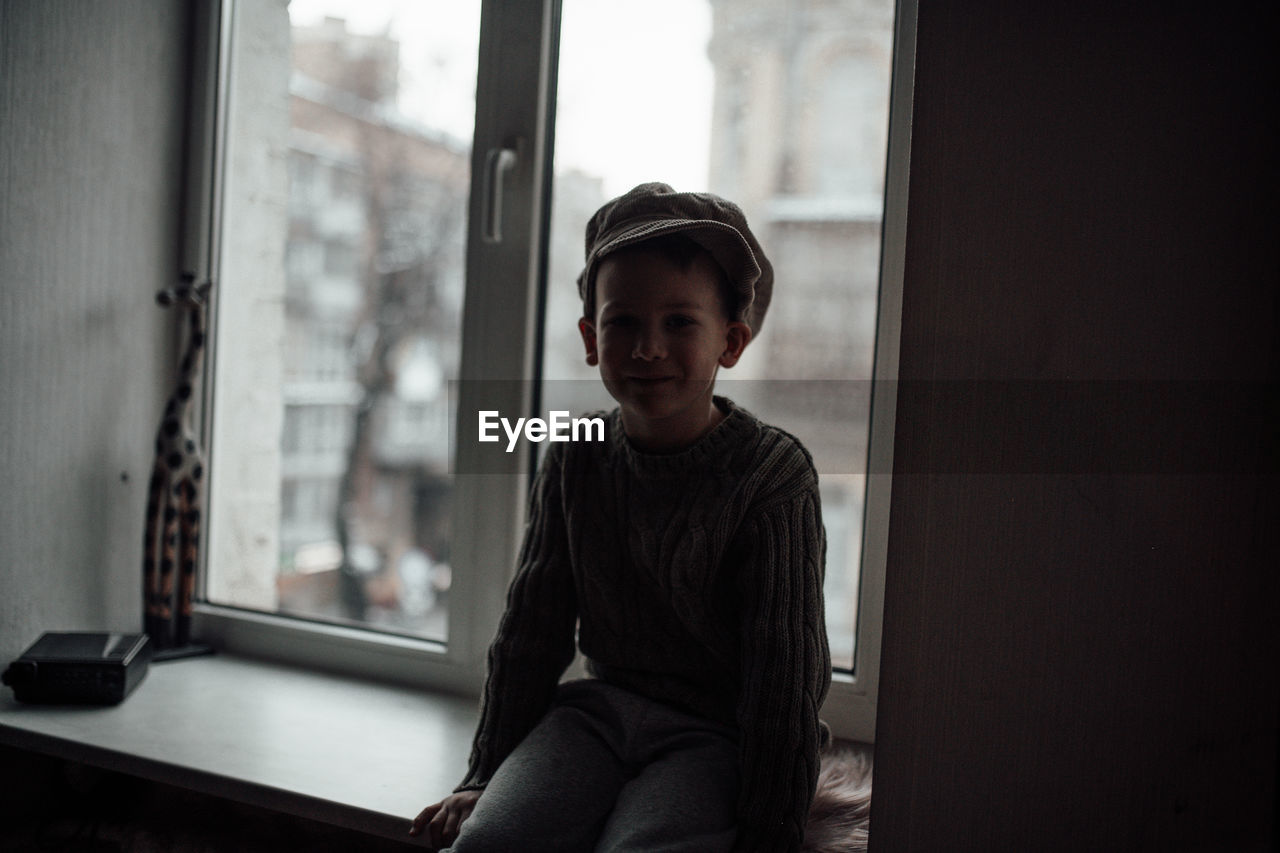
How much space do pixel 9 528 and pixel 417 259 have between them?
0.69m

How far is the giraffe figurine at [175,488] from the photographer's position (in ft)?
4.43

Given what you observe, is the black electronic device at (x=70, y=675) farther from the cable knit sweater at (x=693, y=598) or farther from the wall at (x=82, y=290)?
the cable knit sweater at (x=693, y=598)

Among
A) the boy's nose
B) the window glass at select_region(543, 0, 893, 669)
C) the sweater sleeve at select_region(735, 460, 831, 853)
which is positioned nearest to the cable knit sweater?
the sweater sleeve at select_region(735, 460, 831, 853)

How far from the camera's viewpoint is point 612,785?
876 millimetres

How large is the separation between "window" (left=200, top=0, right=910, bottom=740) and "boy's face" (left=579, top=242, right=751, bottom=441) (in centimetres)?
31

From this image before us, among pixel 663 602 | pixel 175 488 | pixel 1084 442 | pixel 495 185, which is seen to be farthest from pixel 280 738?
pixel 1084 442

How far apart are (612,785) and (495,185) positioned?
31.8 inches

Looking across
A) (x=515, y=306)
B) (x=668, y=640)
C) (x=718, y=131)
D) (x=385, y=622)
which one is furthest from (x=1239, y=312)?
(x=385, y=622)

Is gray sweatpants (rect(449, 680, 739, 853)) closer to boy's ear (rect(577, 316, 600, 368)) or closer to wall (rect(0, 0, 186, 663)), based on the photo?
boy's ear (rect(577, 316, 600, 368))

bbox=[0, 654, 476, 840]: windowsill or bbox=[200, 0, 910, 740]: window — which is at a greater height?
bbox=[200, 0, 910, 740]: window

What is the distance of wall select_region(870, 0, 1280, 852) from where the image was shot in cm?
65

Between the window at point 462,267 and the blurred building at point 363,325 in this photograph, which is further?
the blurred building at point 363,325

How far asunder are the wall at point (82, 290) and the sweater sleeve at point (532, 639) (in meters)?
0.78

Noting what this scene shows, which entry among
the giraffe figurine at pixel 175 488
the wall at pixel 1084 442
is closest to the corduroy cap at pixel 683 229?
the wall at pixel 1084 442
